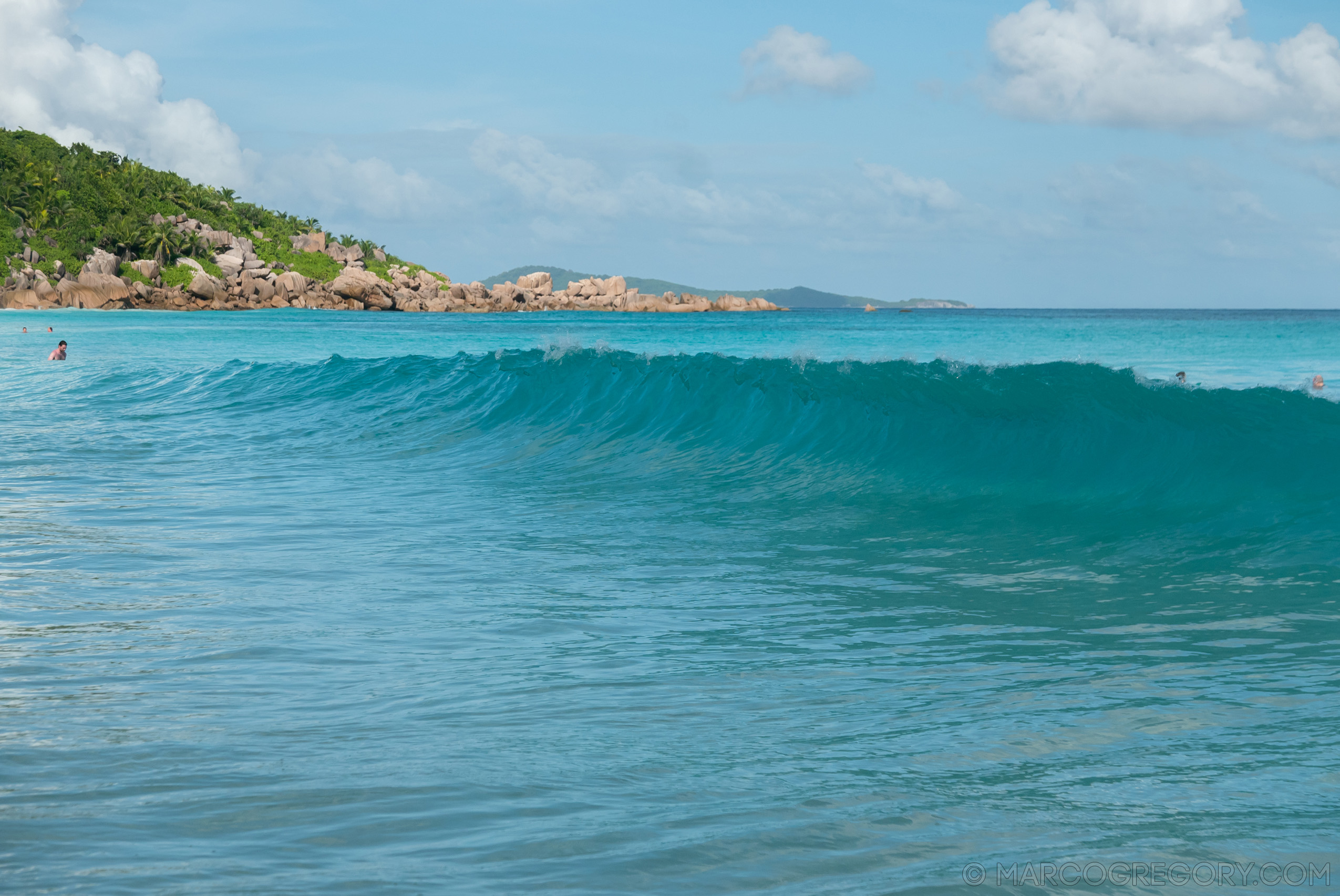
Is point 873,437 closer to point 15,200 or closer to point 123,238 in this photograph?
point 123,238

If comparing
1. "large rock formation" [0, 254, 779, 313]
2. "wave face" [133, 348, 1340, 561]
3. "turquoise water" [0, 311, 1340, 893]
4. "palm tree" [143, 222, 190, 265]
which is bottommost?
"turquoise water" [0, 311, 1340, 893]

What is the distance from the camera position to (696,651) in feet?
18.5

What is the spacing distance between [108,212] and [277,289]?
18240 mm

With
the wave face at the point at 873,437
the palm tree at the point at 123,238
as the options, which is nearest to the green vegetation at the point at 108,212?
the palm tree at the point at 123,238

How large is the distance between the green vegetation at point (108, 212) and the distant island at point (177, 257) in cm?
15

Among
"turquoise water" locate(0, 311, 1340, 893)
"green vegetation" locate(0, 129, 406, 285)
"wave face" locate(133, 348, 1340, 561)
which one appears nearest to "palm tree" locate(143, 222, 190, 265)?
"green vegetation" locate(0, 129, 406, 285)

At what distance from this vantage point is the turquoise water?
3.46 metres

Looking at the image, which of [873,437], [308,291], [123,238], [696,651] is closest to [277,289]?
[308,291]

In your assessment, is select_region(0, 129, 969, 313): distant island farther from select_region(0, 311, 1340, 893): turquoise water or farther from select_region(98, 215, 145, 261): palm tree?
select_region(0, 311, 1340, 893): turquoise water

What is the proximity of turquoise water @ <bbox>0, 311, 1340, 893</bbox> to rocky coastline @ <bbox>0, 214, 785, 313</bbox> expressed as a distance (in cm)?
8634

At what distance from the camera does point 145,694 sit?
15.9ft

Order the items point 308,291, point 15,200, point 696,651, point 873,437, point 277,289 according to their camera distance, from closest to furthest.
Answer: point 696,651 → point 873,437 → point 15,200 → point 277,289 → point 308,291

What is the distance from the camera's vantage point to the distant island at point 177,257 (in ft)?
297

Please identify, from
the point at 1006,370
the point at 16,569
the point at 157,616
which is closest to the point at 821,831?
the point at 157,616
